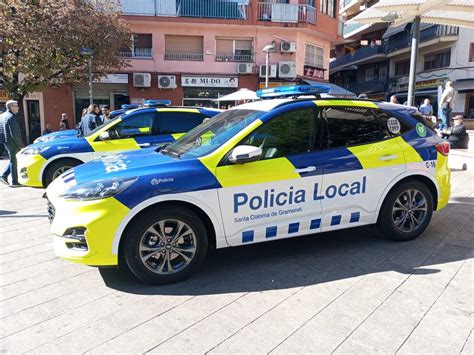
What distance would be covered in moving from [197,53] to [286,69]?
4862mm

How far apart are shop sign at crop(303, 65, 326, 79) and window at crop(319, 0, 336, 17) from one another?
3302mm

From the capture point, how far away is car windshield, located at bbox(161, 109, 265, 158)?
3986mm

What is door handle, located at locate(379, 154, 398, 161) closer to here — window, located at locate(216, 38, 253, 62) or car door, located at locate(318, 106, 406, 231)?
car door, located at locate(318, 106, 406, 231)

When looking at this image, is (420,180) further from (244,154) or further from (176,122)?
(176,122)

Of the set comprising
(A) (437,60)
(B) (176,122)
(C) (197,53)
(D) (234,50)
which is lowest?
(B) (176,122)

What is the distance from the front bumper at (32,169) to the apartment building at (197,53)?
44.4 ft

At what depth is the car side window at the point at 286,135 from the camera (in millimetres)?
3965

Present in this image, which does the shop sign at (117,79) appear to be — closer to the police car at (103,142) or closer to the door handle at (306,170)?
the police car at (103,142)

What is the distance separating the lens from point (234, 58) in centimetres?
2156

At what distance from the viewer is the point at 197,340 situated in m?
2.83

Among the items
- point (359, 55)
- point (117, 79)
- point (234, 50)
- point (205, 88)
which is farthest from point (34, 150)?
point (359, 55)

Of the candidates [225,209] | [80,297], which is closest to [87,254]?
[80,297]

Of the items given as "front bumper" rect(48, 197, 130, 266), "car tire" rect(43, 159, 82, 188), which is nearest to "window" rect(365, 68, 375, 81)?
"car tire" rect(43, 159, 82, 188)

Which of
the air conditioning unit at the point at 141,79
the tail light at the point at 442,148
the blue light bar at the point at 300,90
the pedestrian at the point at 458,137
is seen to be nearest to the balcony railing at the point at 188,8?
the air conditioning unit at the point at 141,79
